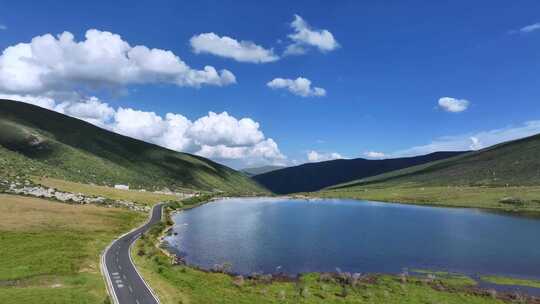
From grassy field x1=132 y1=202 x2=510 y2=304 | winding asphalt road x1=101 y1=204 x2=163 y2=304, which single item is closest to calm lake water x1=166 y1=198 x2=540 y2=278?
grassy field x1=132 y1=202 x2=510 y2=304

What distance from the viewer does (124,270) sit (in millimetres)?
81438

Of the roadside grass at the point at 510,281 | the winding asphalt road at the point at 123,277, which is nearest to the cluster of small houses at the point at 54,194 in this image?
the winding asphalt road at the point at 123,277

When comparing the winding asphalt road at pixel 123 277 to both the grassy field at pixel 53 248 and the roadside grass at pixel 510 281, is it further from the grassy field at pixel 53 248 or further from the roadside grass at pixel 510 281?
the roadside grass at pixel 510 281

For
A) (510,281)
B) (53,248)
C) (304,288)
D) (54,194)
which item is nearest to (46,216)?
(53,248)

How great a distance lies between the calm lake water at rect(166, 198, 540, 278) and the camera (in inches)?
3839

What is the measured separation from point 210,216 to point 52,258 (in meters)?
116

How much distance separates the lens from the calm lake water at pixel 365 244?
3839 inches

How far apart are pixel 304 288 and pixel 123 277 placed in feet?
112

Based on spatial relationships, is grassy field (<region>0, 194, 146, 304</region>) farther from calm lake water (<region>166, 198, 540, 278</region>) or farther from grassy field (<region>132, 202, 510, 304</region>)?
calm lake water (<region>166, 198, 540, 278</region>)

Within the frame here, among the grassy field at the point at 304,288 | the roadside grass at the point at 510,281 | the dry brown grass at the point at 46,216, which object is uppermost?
the dry brown grass at the point at 46,216

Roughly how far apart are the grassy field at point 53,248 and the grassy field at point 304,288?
39.8ft

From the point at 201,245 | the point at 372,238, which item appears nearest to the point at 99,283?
the point at 201,245

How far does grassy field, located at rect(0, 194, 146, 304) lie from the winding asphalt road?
1.91 metres

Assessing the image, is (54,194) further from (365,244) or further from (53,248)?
(365,244)
